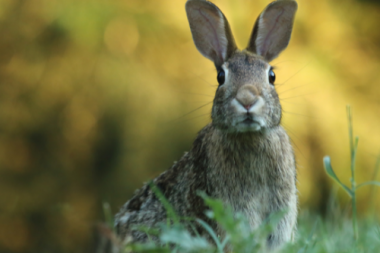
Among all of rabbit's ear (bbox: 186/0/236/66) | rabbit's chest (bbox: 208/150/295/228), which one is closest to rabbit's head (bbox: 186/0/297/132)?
rabbit's ear (bbox: 186/0/236/66)

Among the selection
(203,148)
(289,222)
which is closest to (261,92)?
(203,148)

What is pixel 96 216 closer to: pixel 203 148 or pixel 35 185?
pixel 35 185

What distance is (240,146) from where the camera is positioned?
3117mm

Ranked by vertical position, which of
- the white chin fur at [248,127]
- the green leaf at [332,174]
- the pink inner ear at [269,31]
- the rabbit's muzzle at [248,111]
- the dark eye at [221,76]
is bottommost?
the green leaf at [332,174]

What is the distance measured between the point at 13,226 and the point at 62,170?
0.89 metres

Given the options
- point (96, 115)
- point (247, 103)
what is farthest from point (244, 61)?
point (96, 115)

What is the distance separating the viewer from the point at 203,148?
3.37 meters

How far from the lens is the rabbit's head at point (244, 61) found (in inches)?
112

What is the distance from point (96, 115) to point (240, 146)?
266 cm

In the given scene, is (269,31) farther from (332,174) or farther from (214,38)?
(332,174)

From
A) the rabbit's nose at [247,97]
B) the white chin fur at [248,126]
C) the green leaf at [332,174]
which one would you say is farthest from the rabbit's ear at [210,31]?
the green leaf at [332,174]

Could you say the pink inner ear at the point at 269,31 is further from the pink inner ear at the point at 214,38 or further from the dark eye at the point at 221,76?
the dark eye at the point at 221,76

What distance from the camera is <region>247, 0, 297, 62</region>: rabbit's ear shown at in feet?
11.2

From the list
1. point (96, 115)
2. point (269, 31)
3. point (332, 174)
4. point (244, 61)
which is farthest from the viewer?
point (96, 115)
